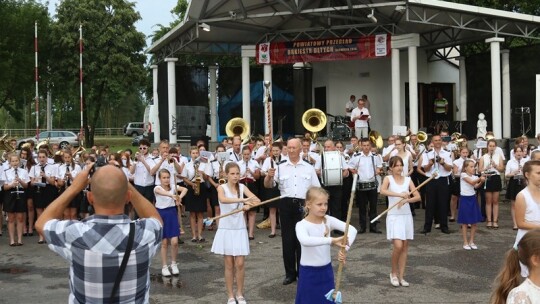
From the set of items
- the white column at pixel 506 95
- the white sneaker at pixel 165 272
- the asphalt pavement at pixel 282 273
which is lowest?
the asphalt pavement at pixel 282 273

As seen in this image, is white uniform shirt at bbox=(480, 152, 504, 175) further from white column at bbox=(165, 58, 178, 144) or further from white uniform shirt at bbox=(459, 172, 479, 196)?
white column at bbox=(165, 58, 178, 144)

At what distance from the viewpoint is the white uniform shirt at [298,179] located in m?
8.62

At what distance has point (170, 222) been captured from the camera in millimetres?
9109

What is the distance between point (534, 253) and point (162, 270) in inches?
263

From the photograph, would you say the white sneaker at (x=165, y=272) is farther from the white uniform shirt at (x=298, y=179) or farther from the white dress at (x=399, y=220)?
the white dress at (x=399, y=220)

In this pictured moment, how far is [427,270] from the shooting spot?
9219mm

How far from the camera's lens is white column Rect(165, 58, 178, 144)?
25.2 metres

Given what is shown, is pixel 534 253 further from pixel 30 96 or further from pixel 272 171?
pixel 30 96

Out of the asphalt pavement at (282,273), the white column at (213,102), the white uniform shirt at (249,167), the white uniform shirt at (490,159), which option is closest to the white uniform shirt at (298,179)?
the asphalt pavement at (282,273)

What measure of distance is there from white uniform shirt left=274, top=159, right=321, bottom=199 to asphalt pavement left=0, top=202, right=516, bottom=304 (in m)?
1.28

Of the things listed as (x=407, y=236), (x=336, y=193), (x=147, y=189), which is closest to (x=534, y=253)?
(x=407, y=236)

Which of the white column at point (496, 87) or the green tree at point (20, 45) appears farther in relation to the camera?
the green tree at point (20, 45)

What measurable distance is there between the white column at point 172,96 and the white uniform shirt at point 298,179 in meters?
17.1

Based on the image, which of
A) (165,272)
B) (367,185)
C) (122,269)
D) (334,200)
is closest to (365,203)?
(367,185)
